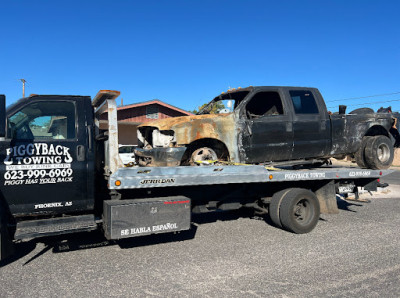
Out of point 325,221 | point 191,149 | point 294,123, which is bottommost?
point 325,221

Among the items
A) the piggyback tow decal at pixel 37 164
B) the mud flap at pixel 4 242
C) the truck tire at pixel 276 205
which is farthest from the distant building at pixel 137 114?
the mud flap at pixel 4 242

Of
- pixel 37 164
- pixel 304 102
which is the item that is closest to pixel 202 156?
pixel 304 102

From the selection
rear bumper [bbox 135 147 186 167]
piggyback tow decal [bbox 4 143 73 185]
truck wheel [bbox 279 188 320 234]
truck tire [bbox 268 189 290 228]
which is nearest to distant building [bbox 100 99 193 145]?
truck tire [bbox 268 189 290 228]

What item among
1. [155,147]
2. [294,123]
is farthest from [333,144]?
[155,147]

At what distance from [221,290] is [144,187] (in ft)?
5.74

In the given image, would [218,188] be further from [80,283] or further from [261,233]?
[80,283]

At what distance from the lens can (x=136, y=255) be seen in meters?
4.80

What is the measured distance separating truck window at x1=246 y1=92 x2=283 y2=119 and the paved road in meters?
2.35

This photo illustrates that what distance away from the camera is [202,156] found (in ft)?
19.0

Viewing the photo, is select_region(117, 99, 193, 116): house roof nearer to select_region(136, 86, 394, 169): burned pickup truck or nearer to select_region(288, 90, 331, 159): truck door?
select_region(136, 86, 394, 169): burned pickup truck

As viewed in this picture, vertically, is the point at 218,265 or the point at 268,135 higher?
the point at 268,135

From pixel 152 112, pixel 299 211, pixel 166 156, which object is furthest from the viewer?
pixel 152 112

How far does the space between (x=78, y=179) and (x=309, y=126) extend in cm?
442

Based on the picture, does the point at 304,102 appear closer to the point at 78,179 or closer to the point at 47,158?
the point at 78,179
